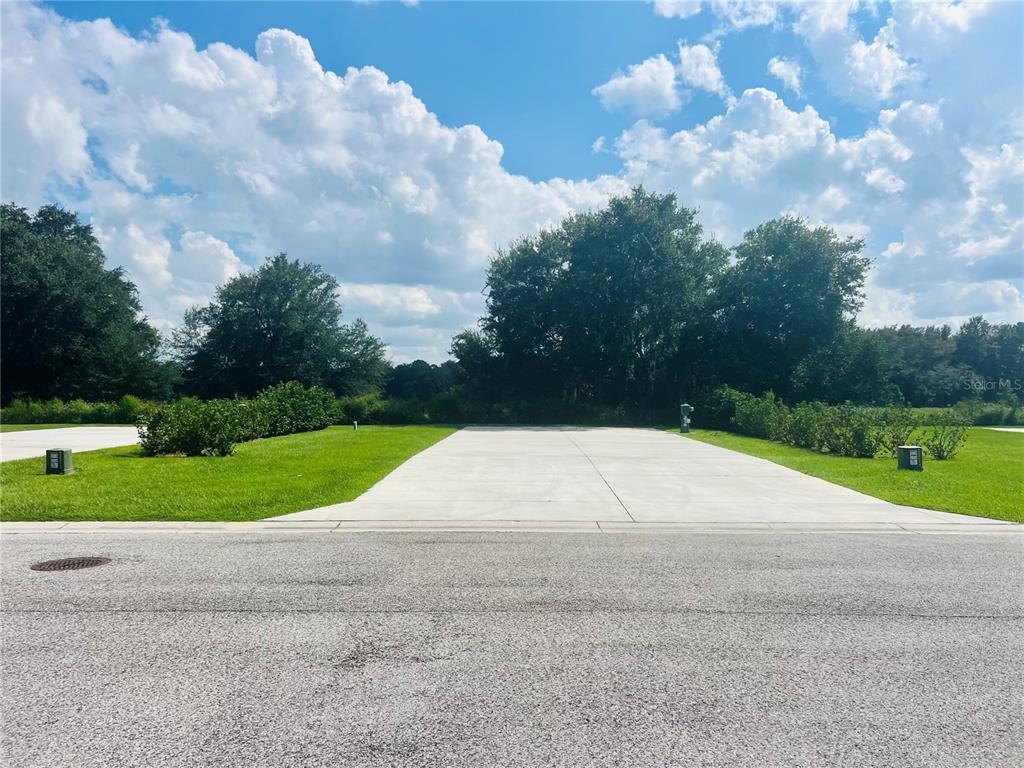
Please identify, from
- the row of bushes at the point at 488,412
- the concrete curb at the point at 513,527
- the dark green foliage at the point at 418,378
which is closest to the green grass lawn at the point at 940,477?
the concrete curb at the point at 513,527

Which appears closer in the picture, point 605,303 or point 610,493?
point 610,493

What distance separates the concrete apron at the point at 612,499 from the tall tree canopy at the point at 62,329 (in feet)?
125

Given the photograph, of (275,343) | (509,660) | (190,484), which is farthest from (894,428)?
(275,343)

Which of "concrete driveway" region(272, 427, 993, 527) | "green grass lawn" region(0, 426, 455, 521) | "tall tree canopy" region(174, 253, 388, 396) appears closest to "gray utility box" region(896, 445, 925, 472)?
"concrete driveway" region(272, 427, 993, 527)

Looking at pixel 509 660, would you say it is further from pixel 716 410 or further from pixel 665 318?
pixel 665 318

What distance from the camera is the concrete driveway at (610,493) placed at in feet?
30.8

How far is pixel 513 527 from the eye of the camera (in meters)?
8.66

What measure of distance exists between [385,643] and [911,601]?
404 cm

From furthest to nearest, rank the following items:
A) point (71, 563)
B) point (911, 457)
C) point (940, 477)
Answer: point (911, 457) → point (940, 477) → point (71, 563)

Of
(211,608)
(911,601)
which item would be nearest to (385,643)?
(211,608)

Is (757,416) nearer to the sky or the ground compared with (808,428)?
nearer to the sky

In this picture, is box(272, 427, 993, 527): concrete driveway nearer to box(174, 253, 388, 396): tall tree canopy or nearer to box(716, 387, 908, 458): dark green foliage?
box(716, 387, 908, 458): dark green foliage

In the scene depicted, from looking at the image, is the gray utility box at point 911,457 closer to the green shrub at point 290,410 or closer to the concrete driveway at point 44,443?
the green shrub at point 290,410

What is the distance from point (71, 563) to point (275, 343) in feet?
163
